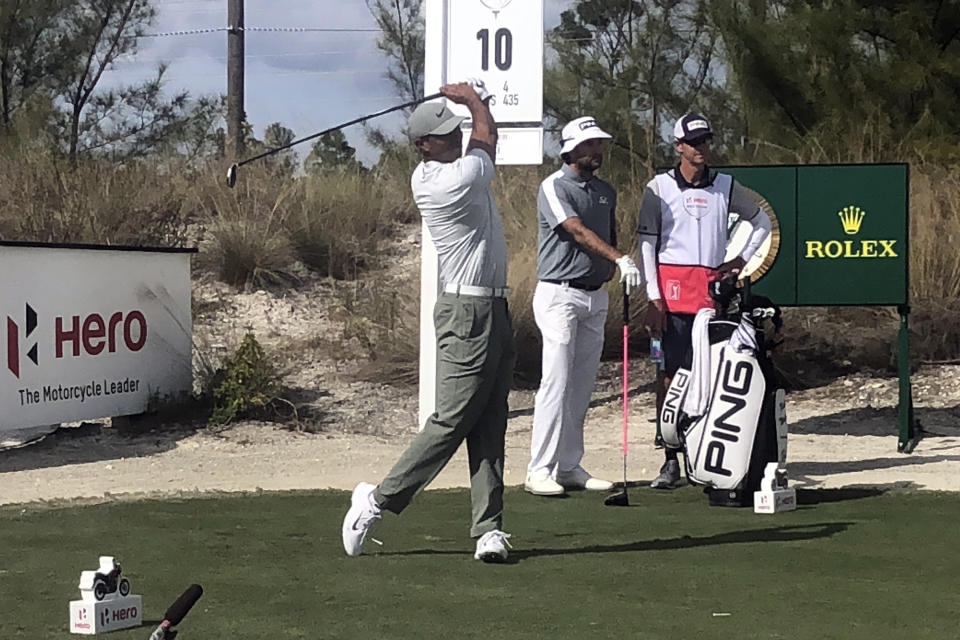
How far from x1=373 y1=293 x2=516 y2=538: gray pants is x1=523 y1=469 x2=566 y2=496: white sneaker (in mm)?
1810

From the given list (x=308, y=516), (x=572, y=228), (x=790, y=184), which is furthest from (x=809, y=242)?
(x=308, y=516)

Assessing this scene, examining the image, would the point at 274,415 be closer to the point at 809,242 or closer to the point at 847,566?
the point at 809,242

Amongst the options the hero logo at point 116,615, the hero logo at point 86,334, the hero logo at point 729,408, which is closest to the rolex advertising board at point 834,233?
the hero logo at point 729,408

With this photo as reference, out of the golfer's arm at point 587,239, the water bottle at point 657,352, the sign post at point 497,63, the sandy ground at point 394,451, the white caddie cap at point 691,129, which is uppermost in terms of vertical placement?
the sign post at point 497,63

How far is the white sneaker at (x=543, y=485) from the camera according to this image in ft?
26.9

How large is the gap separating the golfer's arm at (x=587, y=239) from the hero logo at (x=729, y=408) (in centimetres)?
89

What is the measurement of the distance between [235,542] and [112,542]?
0.57m

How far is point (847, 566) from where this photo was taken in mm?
6109

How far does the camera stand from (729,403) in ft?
25.7

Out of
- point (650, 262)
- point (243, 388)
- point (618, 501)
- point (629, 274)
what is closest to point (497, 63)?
point (650, 262)

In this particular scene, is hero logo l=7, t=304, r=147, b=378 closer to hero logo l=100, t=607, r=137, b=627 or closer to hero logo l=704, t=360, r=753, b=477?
hero logo l=704, t=360, r=753, b=477

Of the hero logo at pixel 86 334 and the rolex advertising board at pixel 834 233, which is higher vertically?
the rolex advertising board at pixel 834 233

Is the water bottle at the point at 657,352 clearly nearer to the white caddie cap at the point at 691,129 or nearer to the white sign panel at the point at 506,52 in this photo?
the white caddie cap at the point at 691,129

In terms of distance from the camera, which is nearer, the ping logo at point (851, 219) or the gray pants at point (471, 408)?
the gray pants at point (471, 408)
